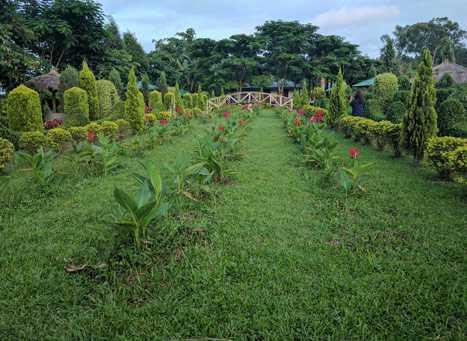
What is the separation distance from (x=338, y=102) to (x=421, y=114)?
240 inches

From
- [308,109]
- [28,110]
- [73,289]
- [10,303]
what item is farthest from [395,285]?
[308,109]

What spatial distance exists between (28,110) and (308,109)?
1326 centimetres

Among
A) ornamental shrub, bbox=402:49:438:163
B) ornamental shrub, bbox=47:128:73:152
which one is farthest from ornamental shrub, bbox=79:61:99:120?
ornamental shrub, bbox=402:49:438:163

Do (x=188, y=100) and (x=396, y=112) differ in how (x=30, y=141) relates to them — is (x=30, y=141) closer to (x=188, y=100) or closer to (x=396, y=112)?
(x=396, y=112)

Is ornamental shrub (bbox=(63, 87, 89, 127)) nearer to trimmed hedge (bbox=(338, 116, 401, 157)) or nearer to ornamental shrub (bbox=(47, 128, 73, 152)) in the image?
ornamental shrub (bbox=(47, 128, 73, 152))

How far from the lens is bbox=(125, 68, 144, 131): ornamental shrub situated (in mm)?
10719

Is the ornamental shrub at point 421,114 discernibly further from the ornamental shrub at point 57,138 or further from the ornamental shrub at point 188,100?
the ornamental shrub at point 188,100

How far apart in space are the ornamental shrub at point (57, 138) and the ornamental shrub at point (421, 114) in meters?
7.84

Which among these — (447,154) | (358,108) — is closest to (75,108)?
(447,154)

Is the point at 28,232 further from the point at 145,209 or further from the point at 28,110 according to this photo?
the point at 28,110

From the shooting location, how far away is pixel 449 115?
7.47 m

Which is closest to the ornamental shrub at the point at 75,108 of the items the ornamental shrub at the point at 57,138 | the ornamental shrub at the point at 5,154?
the ornamental shrub at the point at 57,138

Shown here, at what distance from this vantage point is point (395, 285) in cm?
229

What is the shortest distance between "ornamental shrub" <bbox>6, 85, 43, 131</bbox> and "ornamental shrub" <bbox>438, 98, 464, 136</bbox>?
408 inches
